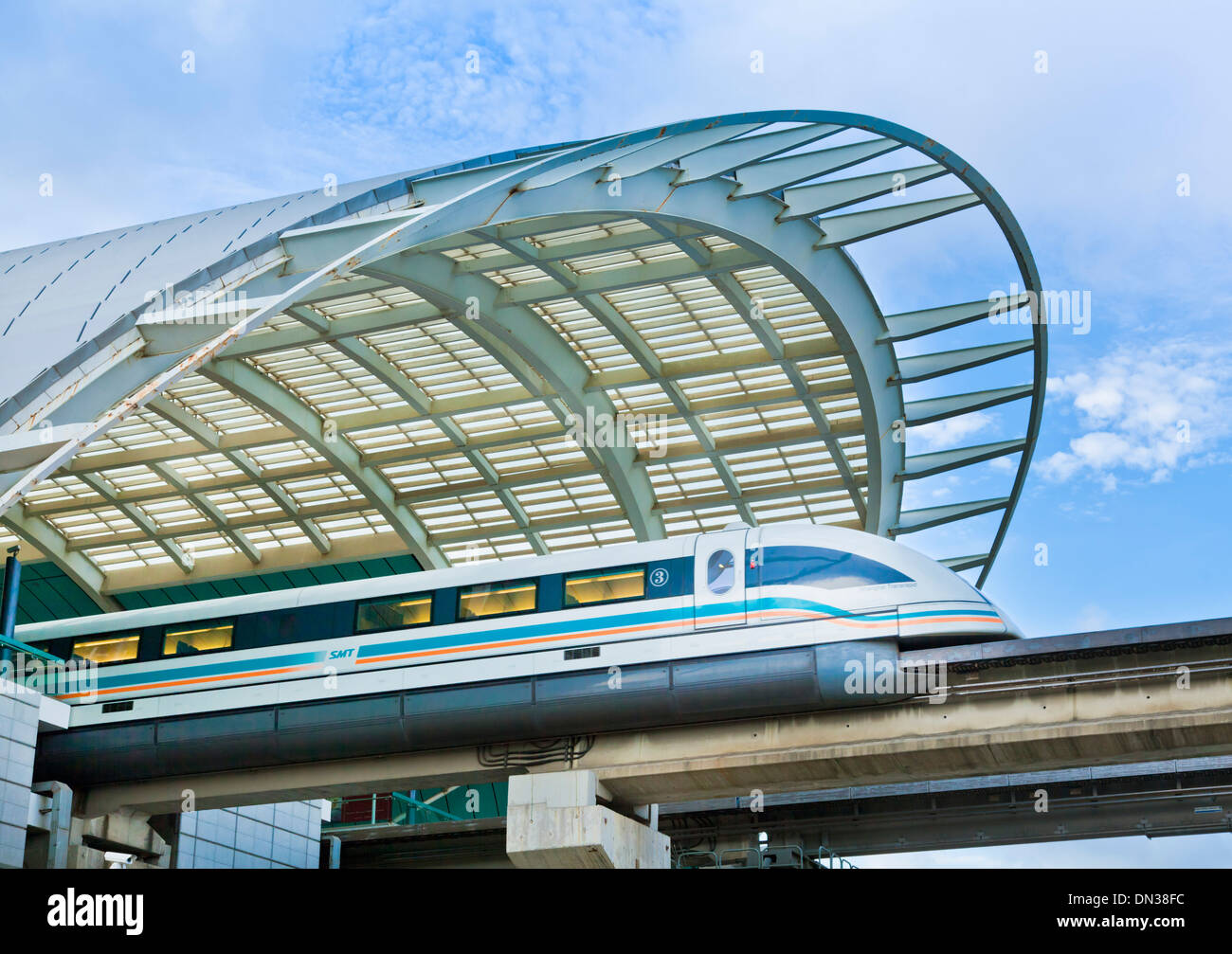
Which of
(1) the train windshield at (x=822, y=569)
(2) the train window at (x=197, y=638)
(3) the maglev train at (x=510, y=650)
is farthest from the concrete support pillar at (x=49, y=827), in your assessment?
(1) the train windshield at (x=822, y=569)

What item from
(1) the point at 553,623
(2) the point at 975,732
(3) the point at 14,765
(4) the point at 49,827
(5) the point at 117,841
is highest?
(1) the point at 553,623

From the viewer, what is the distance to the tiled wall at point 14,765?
19.2 m

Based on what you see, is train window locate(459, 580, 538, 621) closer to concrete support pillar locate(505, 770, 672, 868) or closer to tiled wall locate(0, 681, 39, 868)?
concrete support pillar locate(505, 770, 672, 868)

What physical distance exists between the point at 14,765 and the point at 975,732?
12.7 meters

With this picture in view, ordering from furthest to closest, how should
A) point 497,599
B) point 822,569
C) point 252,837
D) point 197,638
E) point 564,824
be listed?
point 252,837 → point 197,638 → point 497,599 → point 564,824 → point 822,569

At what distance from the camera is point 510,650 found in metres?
19.9

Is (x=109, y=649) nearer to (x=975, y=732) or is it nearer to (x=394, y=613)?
(x=394, y=613)

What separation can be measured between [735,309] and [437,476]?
9.81 meters

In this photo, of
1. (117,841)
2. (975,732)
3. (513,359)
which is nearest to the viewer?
(975,732)

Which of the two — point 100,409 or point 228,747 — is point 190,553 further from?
point 100,409

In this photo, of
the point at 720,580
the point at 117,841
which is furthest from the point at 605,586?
the point at 117,841

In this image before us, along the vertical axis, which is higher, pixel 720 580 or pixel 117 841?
pixel 720 580

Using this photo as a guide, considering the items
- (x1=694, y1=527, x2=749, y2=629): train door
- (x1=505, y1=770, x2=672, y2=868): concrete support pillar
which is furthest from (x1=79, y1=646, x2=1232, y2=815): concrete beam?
(x1=694, y1=527, x2=749, y2=629): train door

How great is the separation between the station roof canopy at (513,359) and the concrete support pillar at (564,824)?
23.8 ft
